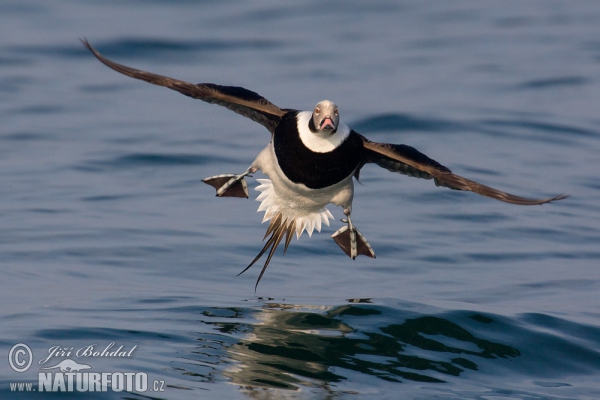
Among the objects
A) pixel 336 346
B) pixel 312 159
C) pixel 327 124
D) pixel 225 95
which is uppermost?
pixel 225 95

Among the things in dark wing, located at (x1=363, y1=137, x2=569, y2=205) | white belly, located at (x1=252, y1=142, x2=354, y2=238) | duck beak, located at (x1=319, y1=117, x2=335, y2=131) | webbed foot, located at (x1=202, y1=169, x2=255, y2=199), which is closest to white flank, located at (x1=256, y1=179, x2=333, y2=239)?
white belly, located at (x1=252, y1=142, x2=354, y2=238)

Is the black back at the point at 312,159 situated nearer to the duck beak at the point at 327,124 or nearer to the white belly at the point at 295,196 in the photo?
the white belly at the point at 295,196

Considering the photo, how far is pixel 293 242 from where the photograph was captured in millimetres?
12242

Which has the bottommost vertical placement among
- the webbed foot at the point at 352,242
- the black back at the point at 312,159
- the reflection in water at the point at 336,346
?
the reflection in water at the point at 336,346

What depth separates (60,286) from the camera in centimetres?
1011

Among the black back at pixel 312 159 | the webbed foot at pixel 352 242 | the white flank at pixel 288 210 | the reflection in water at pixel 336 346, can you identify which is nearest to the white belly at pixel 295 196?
the white flank at pixel 288 210

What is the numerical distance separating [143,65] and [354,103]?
203 inches

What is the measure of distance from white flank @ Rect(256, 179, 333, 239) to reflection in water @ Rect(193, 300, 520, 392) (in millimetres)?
835

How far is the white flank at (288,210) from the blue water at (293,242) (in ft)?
2.52

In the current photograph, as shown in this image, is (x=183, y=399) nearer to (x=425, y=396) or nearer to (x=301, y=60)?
(x=425, y=396)

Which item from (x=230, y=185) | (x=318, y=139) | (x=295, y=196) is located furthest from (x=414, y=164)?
(x=230, y=185)

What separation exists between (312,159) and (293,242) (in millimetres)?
3578

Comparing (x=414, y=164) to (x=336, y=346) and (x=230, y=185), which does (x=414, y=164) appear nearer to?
(x=336, y=346)

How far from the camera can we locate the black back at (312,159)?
8781mm
